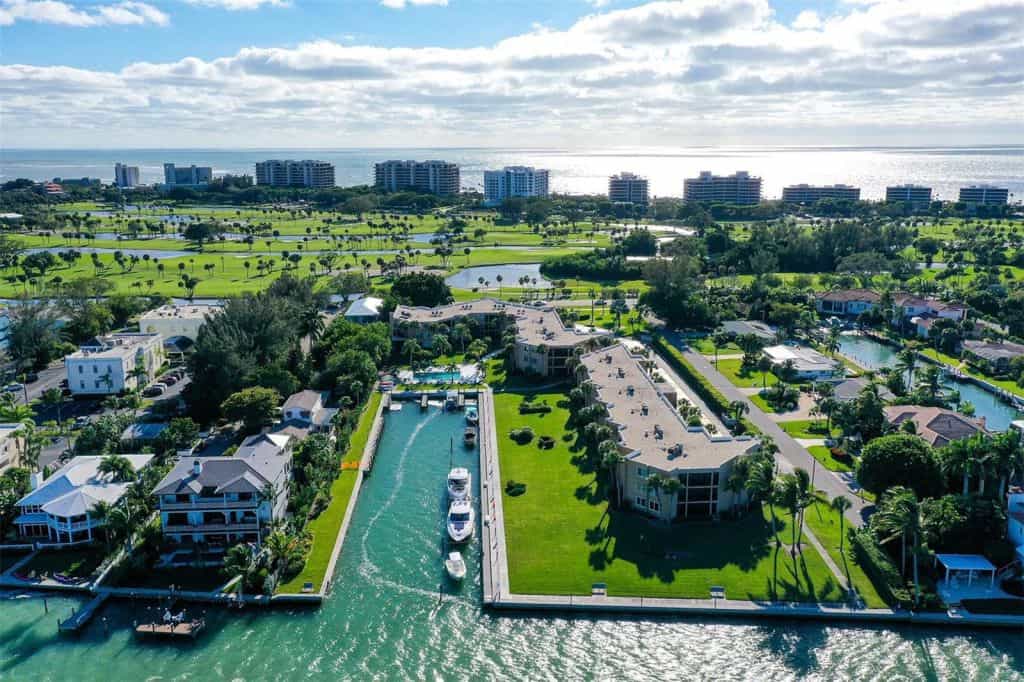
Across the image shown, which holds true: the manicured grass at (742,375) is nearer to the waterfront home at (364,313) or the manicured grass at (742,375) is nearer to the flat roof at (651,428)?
the flat roof at (651,428)

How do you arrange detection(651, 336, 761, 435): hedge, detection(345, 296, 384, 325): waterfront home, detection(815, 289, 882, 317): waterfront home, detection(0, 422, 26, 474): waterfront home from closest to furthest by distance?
detection(0, 422, 26, 474): waterfront home → detection(651, 336, 761, 435): hedge → detection(345, 296, 384, 325): waterfront home → detection(815, 289, 882, 317): waterfront home

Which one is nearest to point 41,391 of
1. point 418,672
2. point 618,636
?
point 418,672

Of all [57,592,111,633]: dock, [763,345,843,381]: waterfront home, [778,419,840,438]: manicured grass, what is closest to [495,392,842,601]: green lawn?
[778,419,840,438]: manicured grass

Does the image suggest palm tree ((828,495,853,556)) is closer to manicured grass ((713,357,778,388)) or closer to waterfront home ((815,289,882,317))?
manicured grass ((713,357,778,388))

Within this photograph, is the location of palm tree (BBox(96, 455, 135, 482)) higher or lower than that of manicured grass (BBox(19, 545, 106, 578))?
higher

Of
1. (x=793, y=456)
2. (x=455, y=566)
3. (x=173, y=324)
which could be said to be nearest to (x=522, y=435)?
(x=455, y=566)

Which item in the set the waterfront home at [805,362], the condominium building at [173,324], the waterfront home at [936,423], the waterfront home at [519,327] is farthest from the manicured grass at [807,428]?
the condominium building at [173,324]
